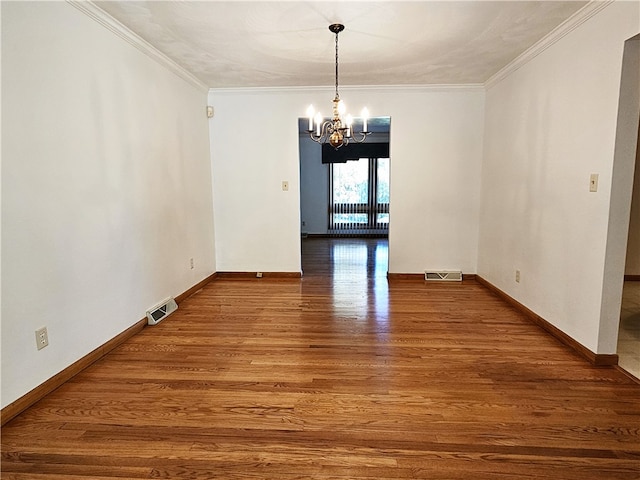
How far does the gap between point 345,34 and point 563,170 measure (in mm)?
2069

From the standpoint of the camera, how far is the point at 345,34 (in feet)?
9.90

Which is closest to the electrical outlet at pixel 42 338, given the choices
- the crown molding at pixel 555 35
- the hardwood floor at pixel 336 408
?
the hardwood floor at pixel 336 408

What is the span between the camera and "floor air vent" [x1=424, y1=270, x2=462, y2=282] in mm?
4887

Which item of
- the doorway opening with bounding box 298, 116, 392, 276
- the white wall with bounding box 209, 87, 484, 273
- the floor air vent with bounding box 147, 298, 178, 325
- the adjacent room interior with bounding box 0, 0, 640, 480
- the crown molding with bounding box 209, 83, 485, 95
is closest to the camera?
the adjacent room interior with bounding box 0, 0, 640, 480

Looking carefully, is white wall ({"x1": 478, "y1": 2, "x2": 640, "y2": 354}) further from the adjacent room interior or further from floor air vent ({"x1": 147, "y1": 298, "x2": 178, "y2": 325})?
floor air vent ({"x1": 147, "y1": 298, "x2": 178, "y2": 325})

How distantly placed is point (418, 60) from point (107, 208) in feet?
10.3

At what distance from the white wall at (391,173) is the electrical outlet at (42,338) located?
2954 mm

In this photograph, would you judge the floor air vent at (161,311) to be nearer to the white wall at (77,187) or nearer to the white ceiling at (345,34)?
the white wall at (77,187)

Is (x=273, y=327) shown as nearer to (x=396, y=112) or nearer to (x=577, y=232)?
(x=577, y=232)

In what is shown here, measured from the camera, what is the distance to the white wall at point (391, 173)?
468 centimetres

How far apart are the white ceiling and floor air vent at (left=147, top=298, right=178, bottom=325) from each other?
2.38 meters

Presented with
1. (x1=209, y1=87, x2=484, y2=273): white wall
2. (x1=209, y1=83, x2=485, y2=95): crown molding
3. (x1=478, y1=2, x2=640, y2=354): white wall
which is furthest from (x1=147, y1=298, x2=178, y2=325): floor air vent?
(x1=478, y1=2, x2=640, y2=354): white wall

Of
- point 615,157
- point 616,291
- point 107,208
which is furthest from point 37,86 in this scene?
point 616,291

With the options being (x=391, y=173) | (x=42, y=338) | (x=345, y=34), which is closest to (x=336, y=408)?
(x=42, y=338)
